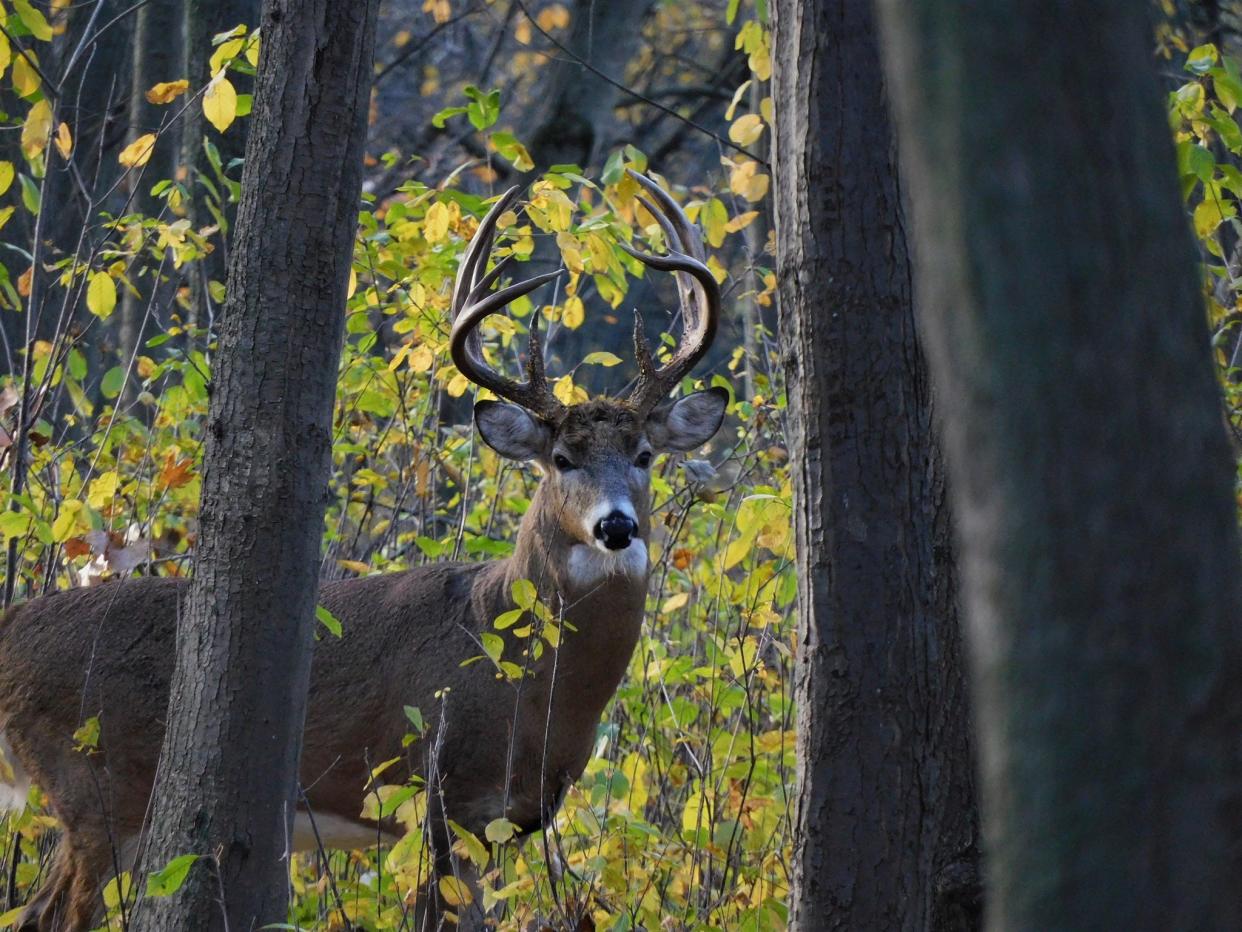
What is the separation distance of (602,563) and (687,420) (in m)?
0.89

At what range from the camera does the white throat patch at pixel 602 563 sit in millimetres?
6125

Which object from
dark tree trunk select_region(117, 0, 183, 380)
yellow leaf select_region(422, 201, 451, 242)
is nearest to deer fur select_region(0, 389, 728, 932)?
yellow leaf select_region(422, 201, 451, 242)

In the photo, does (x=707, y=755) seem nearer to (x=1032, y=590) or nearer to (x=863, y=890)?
(x=863, y=890)

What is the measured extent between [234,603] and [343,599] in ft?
9.62

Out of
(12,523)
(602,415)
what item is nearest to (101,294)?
(12,523)

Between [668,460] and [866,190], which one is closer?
[866,190]

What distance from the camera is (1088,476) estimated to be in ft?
4.81

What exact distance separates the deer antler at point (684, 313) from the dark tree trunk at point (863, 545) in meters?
2.96

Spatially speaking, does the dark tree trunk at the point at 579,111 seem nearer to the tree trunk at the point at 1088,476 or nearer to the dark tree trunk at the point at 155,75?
the dark tree trunk at the point at 155,75

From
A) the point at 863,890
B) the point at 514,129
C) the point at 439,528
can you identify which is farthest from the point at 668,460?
the point at 514,129

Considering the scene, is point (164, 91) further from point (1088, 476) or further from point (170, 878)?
point (1088, 476)

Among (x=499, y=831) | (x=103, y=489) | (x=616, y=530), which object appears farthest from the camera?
(x=616, y=530)

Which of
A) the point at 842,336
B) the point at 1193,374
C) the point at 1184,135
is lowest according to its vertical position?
the point at 1193,374

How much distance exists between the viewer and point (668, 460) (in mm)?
8625
